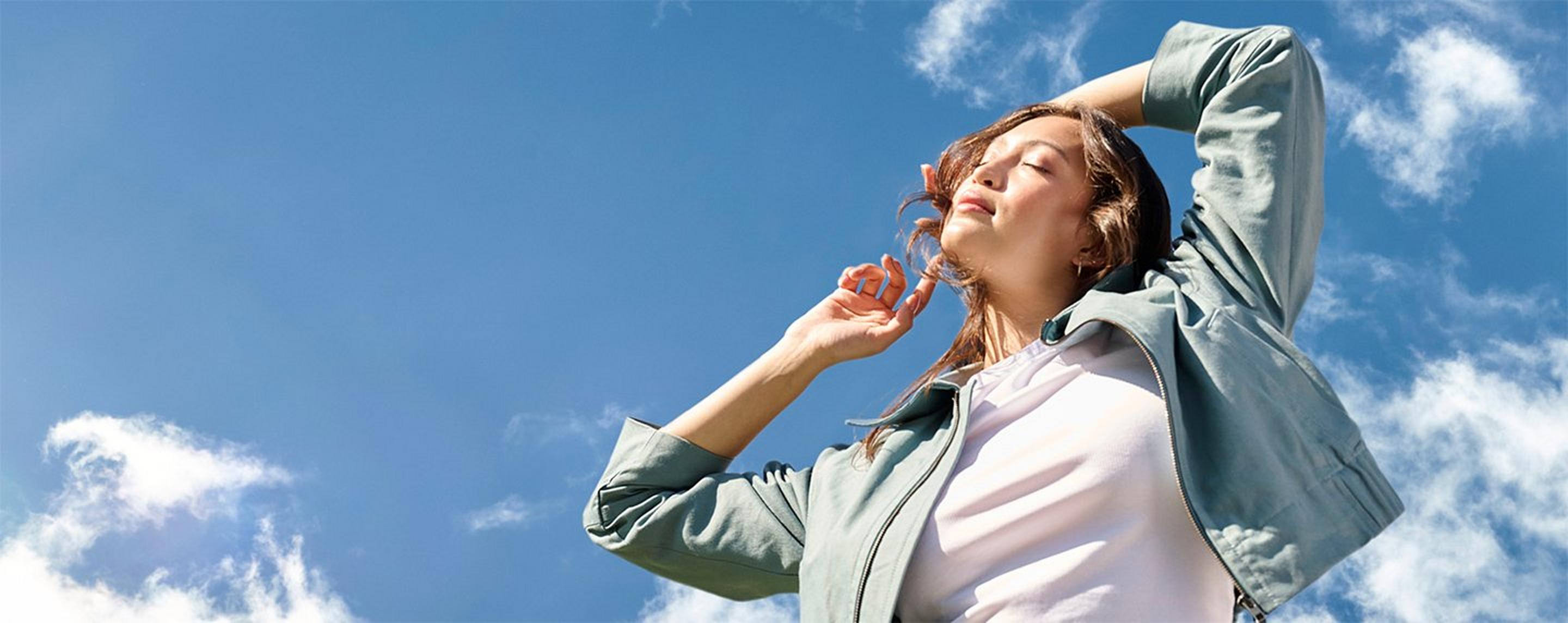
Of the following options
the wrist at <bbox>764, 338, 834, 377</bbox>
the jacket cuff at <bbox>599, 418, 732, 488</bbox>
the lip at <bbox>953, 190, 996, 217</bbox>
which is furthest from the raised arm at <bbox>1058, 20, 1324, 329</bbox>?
the jacket cuff at <bbox>599, 418, 732, 488</bbox>

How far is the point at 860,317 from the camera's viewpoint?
Answer: 381 cm

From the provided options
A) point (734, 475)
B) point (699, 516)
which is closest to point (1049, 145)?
point (734, 475)

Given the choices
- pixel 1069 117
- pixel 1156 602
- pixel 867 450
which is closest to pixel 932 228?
pixel 1069 117

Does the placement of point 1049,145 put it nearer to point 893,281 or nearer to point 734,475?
point 893,281

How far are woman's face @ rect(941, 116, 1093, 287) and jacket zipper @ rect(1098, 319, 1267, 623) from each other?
0.50 meters

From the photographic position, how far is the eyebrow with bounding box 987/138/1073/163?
344cm

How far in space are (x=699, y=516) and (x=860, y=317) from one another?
0.67m

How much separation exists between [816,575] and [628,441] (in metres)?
0.96

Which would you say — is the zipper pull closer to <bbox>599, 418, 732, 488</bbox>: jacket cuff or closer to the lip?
the lip

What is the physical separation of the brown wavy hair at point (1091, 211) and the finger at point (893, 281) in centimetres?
5

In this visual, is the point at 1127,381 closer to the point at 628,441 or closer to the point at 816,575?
the point at 816,575

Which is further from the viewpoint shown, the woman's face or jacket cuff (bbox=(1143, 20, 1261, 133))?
jacket cuff (bbox=(1143, 20, 1261, 133))

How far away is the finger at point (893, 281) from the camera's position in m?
3.82

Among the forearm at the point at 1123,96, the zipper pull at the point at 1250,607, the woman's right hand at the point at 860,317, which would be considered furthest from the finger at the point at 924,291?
the zipper pull at the point at 1250,607
